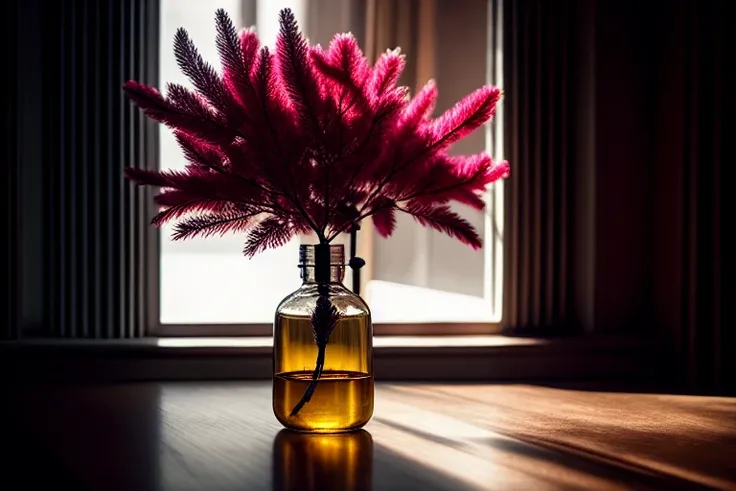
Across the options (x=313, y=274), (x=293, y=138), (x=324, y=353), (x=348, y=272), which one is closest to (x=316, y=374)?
(x=324, y=353)

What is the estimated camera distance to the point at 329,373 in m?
1.21

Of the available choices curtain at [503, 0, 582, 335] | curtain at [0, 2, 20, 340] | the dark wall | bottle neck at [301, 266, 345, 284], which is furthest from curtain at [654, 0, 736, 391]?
curtain at [0, 2, 20, 340]

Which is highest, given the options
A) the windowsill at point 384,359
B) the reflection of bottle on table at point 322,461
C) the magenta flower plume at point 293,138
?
the magenta flower plume at point 293,138

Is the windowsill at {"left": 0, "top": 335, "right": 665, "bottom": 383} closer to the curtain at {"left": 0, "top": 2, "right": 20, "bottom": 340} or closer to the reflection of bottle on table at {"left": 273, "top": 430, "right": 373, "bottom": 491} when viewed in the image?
the curtain at {"left": 0, "top": 2, "right": 20, "bottom": 340}

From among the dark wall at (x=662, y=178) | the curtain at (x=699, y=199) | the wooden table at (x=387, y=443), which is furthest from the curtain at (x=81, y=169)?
the curtain at (x=699, y=199)

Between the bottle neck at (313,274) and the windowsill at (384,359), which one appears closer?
the bottle neck at (313,274)

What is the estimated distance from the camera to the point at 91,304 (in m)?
1.89

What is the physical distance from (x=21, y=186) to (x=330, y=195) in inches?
35.4

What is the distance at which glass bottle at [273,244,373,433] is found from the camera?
1.19 m

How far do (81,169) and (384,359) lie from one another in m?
0.72

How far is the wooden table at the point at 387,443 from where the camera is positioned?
101 cm

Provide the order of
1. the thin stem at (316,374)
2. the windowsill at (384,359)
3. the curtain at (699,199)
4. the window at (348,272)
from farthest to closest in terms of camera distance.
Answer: the window at (348,272), the curtain at (699,199), the windowsill at (384,359), the thin stem at (316,374)

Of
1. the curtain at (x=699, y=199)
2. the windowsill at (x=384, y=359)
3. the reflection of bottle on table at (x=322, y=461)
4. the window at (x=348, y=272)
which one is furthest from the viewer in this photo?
the window at (x=348, y=272)

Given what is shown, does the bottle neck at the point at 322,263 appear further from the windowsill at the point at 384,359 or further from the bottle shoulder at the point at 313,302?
the windowsill at the point at 384,359
